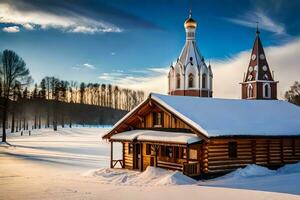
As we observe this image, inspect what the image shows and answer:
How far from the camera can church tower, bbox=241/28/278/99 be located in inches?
2368

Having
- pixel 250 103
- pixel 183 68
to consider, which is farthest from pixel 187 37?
pixel 250 103

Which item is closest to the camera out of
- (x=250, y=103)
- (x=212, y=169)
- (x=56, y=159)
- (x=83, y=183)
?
(x=83, y=183)

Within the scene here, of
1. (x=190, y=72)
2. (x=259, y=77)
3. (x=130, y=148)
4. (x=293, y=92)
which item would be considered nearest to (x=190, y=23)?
(x=190, y=72)

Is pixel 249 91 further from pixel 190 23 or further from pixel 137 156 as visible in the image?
pixel 137 156

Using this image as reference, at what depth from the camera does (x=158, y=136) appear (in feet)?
85.7

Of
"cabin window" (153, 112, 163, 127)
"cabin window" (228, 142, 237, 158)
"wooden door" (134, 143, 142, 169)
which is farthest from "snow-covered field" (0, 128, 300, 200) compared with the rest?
"cabin window" (153, 112, 163, 127)

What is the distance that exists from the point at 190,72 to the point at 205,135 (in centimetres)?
3518

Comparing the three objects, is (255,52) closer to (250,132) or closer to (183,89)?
(183,89)

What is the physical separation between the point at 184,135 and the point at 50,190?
9.12 m

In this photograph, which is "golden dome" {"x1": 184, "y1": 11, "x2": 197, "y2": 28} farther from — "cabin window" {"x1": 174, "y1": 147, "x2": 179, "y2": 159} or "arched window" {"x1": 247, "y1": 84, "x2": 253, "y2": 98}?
"cabin window" {"x1": 174, "y1": 147, "x2": 179, "y2": 159}

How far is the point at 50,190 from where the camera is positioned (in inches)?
806

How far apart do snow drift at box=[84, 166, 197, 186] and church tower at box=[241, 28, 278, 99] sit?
1517 inches

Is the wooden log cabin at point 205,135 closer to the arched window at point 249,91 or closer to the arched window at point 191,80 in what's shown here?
Answer: the arched window at point 191,80

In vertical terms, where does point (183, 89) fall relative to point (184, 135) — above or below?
above
